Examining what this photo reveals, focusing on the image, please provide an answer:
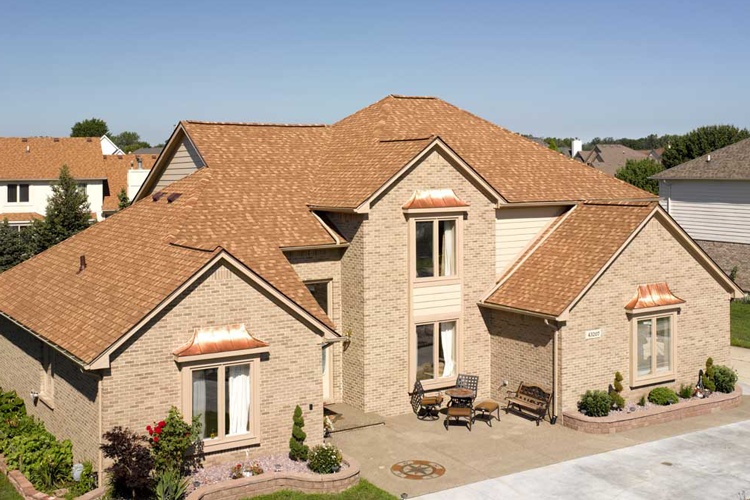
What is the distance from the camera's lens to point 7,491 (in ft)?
56.7

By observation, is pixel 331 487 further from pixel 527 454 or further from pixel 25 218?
pixel 25 218

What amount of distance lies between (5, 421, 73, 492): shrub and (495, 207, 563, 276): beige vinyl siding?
43.3ft

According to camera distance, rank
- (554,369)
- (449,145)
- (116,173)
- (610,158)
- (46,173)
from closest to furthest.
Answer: (554,369) < (449,145) < (46,173) < (116,173) < (610,158)

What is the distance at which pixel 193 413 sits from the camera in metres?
17.6

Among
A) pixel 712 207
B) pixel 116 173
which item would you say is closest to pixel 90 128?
pixel 116 173

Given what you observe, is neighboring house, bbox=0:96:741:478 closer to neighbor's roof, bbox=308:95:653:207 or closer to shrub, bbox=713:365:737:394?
neighbor's roof, bbox=308:95:653:207

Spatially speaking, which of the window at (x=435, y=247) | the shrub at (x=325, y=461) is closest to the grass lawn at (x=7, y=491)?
the shrub at (x=325, y=461)

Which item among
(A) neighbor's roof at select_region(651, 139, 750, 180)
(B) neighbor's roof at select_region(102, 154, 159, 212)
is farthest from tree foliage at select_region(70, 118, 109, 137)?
(A) neighbor's roof at select_region(651, 139, 750, 180)

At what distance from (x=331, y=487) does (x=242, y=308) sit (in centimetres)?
423

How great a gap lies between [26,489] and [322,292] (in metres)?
9.56

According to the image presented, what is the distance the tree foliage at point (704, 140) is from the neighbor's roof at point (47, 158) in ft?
182

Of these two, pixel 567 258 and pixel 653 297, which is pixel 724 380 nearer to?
pixel 653 297

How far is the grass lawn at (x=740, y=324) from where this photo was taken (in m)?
33.1

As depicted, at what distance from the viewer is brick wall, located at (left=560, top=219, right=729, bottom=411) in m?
22.3
